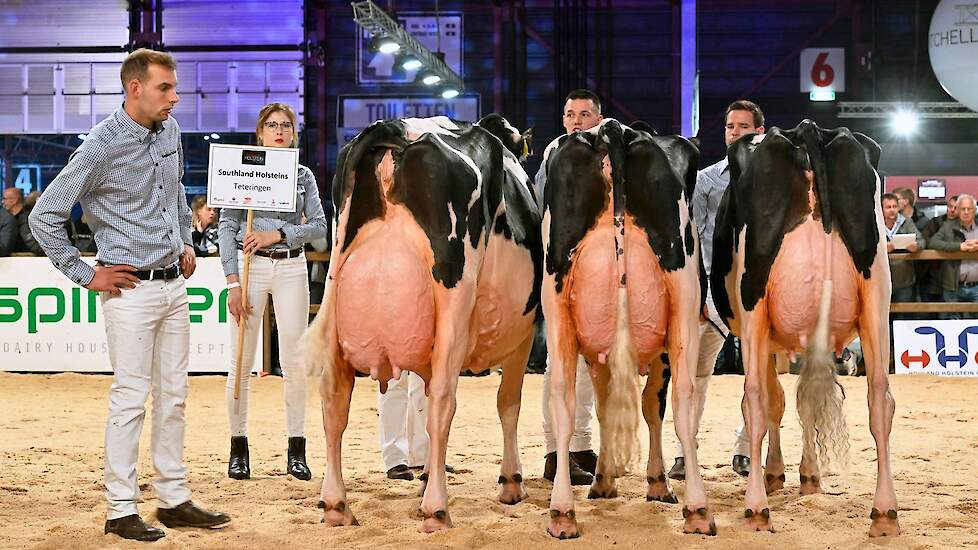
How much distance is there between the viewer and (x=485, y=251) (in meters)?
4.96

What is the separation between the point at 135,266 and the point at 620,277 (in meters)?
2.08

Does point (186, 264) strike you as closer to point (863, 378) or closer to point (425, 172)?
point (425, 172)

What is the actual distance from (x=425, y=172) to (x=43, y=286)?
7517mm

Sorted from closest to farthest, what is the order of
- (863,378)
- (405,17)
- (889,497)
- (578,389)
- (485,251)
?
1. (889,497)
2. (485,251)
3. (578,389)
4. (863,378)
5. (405,17)

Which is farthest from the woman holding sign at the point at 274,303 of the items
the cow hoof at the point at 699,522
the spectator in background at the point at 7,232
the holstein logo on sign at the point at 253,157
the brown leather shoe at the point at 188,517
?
the spectator in background at the point at 7,232

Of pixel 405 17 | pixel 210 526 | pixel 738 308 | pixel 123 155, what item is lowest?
pixel 210 526

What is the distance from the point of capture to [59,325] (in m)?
10.8

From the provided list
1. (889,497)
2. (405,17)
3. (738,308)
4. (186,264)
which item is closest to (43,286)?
(186,264)

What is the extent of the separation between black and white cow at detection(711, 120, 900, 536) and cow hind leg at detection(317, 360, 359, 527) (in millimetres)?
1785

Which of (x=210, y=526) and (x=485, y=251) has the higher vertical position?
(x=485, y=251)

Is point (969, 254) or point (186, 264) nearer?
point (186, 264)

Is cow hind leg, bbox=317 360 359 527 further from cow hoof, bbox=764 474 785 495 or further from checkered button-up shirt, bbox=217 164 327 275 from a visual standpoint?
cow hoof, bbox=764 474 785 495

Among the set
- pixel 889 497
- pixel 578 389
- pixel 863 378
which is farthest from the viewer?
pixel 863 378

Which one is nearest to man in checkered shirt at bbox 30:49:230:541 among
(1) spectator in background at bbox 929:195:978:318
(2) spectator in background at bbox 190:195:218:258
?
(2) spectator in background at bbox 190:195:218:258
